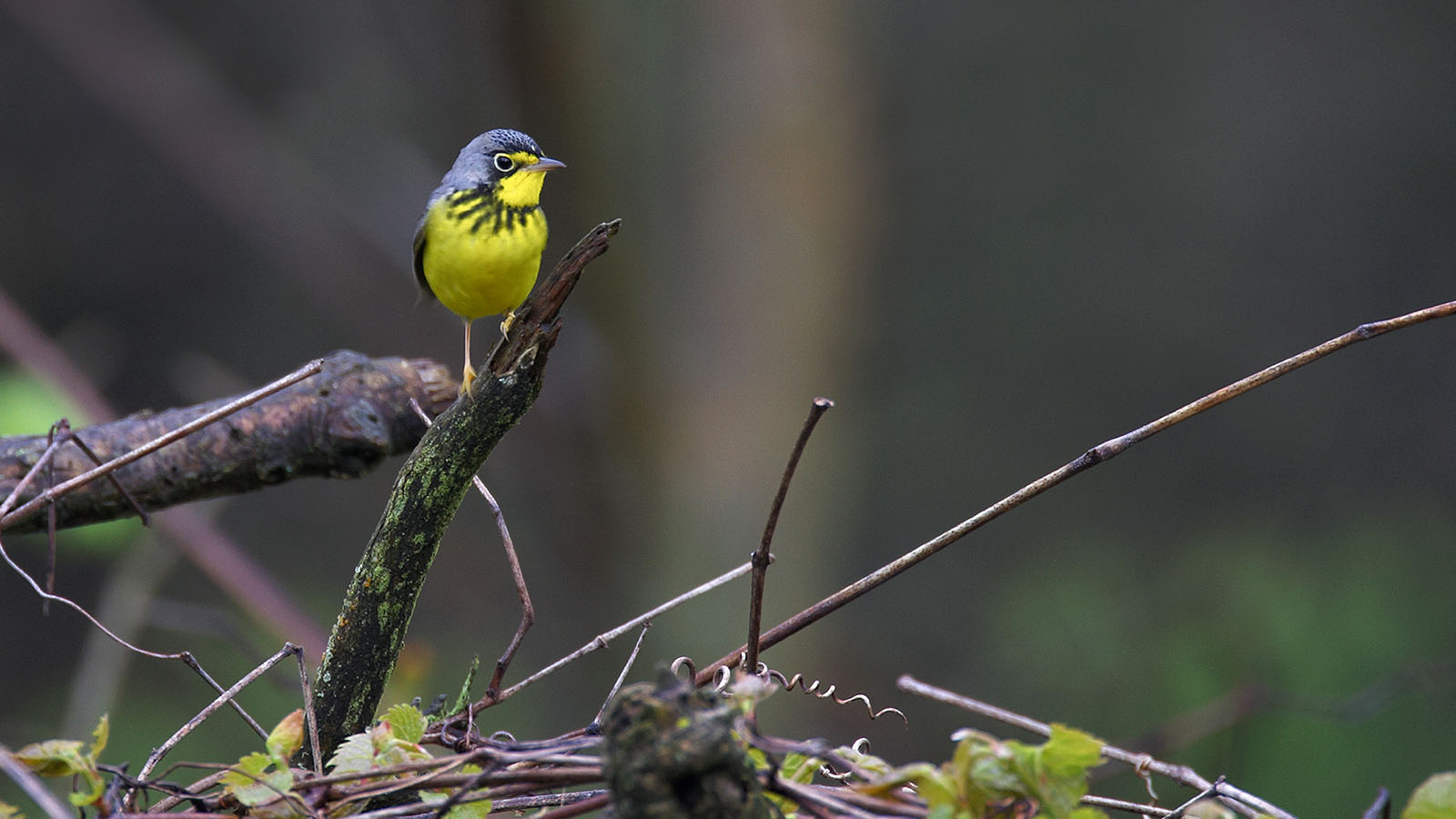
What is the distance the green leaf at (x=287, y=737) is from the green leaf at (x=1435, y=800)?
35.2 inches

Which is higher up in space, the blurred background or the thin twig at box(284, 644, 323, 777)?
the blurred background

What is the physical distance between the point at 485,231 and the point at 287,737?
118 centimetres

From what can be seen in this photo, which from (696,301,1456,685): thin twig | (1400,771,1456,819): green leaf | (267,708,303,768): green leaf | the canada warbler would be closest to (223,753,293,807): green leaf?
(267,708,303,768): green leaf

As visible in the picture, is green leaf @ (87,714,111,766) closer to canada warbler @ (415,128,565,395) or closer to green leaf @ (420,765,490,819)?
green leaf @ (420,765,490,819)

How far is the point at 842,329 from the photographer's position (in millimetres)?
5980

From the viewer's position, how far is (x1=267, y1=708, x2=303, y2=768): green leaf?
1.09m

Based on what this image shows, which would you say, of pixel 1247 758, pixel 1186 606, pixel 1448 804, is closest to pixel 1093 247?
pixel 1186 606

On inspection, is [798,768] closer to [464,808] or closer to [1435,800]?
[464,808]

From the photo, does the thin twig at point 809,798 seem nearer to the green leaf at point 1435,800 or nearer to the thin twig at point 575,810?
the thin twig at point 575,810

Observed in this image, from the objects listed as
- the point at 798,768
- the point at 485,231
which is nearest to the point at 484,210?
Answer: the point at 485,231

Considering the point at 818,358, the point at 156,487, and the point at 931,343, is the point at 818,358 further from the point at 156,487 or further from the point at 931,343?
the point at 156,487

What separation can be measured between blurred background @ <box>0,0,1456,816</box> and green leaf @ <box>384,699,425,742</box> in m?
1.22

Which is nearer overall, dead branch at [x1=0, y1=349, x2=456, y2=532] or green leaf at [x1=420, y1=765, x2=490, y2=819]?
green leaf at [x1=420, y1=765, x2=490, y2=819]

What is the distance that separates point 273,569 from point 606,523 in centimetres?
315
